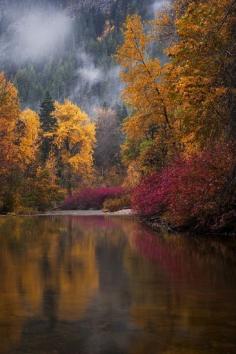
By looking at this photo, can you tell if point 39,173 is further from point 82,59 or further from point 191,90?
point 82,59

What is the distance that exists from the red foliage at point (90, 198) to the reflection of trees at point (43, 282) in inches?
1151

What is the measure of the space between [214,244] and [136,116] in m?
13.7

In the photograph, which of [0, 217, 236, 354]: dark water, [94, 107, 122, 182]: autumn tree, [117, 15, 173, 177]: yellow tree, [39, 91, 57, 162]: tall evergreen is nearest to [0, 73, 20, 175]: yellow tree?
[117, 15, 173, 177]: yellow tree

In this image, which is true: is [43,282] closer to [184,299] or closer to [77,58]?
[184,299]

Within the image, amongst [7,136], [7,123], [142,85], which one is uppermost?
[7,123]

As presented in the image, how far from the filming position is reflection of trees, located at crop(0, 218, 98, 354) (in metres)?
5.98

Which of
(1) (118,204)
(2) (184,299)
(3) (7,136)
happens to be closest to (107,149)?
(1) (118,204)

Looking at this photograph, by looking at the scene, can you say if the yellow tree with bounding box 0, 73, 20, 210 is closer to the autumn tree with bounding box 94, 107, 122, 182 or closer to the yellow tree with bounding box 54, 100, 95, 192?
the yellow tree with bounding box 54, 100, 95, 192

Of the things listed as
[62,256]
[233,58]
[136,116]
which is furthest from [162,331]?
[136,116]

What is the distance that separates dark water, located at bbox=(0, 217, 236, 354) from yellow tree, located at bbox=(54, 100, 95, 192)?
4126cm

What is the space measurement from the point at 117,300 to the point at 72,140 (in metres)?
48.1

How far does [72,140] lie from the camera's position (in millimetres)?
54500

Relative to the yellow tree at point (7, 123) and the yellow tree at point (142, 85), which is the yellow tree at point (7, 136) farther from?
the yellow tree at point (142, 85)

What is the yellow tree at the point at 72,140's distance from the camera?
53.7 metres
